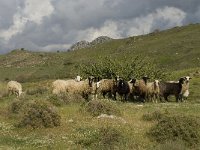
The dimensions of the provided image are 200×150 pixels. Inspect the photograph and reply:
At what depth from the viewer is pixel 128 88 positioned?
38.6m

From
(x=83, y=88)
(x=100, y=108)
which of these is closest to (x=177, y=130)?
(x=100, y=108)

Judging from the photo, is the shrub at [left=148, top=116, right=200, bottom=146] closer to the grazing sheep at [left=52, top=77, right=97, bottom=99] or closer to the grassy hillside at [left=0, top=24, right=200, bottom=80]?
the grazing sheep at [left=52, top=77, right=97, bottom=99]

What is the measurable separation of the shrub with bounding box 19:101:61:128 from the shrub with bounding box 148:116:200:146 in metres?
5.32

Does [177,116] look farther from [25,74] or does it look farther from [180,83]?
[25,74]

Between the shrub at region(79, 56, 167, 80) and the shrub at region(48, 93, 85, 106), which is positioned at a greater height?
the shrub at region(79, 56, 167, 80)

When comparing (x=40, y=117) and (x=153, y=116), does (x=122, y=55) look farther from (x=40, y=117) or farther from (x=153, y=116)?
(x=40, y=117)

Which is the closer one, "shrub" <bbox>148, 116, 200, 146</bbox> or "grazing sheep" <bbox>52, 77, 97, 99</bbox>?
"shrub" <bbox>148, 116, 200, 146</bbox>

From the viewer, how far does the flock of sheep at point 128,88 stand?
124 ft

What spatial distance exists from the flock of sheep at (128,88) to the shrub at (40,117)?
36.5ft

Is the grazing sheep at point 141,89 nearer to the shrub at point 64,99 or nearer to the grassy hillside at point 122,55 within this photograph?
the shrub at point 64,99

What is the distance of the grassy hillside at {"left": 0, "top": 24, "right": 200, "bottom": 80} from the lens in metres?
90.1

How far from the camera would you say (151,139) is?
74.5ft

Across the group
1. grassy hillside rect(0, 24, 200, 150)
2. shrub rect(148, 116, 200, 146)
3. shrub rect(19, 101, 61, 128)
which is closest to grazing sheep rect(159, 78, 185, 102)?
grassy hillside rect(0, 24, 200, 150)

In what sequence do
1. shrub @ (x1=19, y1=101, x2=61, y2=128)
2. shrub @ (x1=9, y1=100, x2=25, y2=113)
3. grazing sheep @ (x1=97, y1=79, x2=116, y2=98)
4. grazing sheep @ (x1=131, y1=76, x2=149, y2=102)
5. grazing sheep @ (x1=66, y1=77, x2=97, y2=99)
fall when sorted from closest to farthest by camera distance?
1. shrub @ (x1=19, y1=101, x2=61, y2=128)
2. shrub @ (x1=9, y1=100, x2=25, y2=113)
3. grazing sheep @ (x1=66, y1=77, x2=97, y2=99)
4. grazing sheep @ (x1=131, y1=76, x2=149, y2=102)
5. grazing sheep @ (x1=97, y1=79, x2=116, y2=98)
